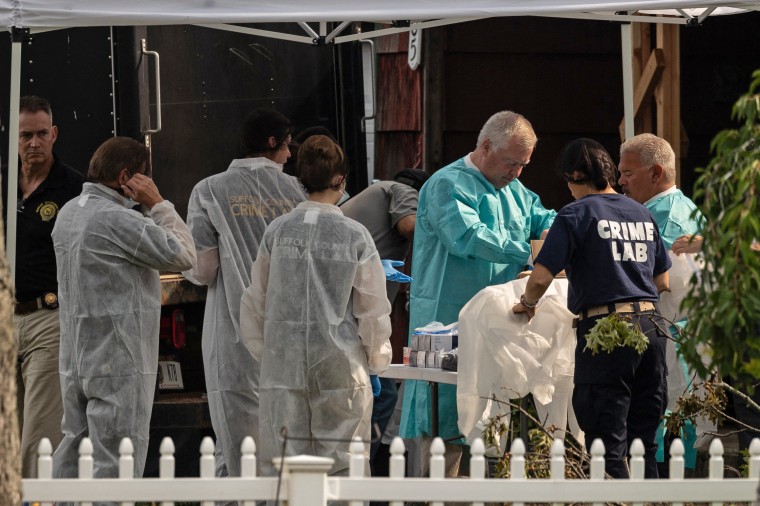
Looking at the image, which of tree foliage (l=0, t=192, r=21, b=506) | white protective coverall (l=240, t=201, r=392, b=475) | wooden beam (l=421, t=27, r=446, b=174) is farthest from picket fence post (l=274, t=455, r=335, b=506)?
wooden beam (l=421, t=27, r=446, b=174)

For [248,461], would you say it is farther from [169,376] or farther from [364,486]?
[169,376]

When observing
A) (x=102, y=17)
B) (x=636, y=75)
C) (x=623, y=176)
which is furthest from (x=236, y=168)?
(x=636, y=75)

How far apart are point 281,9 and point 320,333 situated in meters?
1.36

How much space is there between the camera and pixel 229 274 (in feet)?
18.4

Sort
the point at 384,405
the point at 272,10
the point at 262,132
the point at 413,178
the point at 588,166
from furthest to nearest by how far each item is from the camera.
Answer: the point at 413,178 < the point at 384,405 < the point at 262,132 < the point at 272,10 < the point at 588,166

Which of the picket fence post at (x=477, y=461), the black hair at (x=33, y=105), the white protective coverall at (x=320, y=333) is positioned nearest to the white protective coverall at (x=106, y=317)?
the white protective coverall at (x=320, y=333)

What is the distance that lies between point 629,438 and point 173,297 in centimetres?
228

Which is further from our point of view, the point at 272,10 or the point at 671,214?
the point at 671,214

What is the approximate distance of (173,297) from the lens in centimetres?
645

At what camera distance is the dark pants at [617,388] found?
16.6ft

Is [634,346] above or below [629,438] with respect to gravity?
above

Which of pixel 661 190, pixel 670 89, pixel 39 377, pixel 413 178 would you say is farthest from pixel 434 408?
pixel 670 89

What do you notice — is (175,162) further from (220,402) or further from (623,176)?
(623,176)

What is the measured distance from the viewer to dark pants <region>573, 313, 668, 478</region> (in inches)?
199
